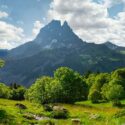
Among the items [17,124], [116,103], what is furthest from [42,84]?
[17,124]

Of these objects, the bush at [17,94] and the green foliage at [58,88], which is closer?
the green foliage at [58,88]

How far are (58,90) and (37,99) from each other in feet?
43.3

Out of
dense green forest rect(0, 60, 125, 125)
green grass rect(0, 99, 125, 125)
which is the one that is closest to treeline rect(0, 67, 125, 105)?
dense green forest rect(0, 60, 125, 125)

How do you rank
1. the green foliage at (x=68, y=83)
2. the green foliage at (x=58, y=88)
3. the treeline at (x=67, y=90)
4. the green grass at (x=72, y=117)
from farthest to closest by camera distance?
the green foliage at (x=68, y=83) < the green foliage at (x=58, y=88) < the treeline at (x=67, y=90) < the green grass at (x=72, y=117)

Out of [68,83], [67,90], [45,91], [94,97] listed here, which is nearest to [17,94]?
[68,83]

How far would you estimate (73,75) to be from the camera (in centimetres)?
11738

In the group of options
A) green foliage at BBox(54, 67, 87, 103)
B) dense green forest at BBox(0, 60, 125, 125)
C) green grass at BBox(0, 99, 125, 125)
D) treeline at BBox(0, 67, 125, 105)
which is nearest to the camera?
green grass at BBox(0, 99, 125, 125)

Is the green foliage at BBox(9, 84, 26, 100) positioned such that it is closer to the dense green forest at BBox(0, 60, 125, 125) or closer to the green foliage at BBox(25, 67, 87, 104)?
the dense green forest at BBox(0, 60, 125, 125)

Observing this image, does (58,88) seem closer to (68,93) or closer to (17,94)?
(68,93)

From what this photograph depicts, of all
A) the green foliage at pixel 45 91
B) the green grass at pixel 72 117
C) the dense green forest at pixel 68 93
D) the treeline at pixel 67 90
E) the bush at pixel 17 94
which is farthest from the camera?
the bush at pixel 17 94

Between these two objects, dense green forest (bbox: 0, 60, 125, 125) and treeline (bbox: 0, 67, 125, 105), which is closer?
dense green forest (bbox: 0, 60, 125, 125)

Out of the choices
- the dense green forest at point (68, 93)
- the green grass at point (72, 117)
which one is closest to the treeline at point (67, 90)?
the dense green forest at point (68, 93)

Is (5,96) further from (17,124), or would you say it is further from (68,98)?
(17,124)

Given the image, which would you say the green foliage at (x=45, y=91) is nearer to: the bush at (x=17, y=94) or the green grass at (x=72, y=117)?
the green grass at (x=72, y=117)
